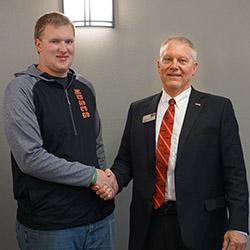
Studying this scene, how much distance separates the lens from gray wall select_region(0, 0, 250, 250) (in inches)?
85.5

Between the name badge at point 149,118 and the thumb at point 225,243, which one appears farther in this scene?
the name badge at point 149,118

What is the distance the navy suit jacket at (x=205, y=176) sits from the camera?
1.67 m

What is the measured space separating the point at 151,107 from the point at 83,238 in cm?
68

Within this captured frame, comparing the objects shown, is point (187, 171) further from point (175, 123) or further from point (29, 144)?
point (29, 144)

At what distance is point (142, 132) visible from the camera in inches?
71.2

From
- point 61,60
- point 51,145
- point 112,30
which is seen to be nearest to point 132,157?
point 51,145

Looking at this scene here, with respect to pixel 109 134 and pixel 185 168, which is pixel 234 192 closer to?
pixel 185 168

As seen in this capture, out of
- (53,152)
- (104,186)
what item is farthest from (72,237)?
(53,152)

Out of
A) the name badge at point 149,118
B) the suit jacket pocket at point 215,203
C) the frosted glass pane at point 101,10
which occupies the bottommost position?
the suit jacket pocket at point 215,203

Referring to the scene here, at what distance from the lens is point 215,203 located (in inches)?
67.2

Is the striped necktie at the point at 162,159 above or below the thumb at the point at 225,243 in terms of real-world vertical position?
above

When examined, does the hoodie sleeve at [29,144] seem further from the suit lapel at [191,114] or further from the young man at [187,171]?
the suit lapel at [191,114]

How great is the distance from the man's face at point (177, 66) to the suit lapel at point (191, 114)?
0.08 meters

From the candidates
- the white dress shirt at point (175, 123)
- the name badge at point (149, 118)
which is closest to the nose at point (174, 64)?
the white dress shirt at point (175, 123)
